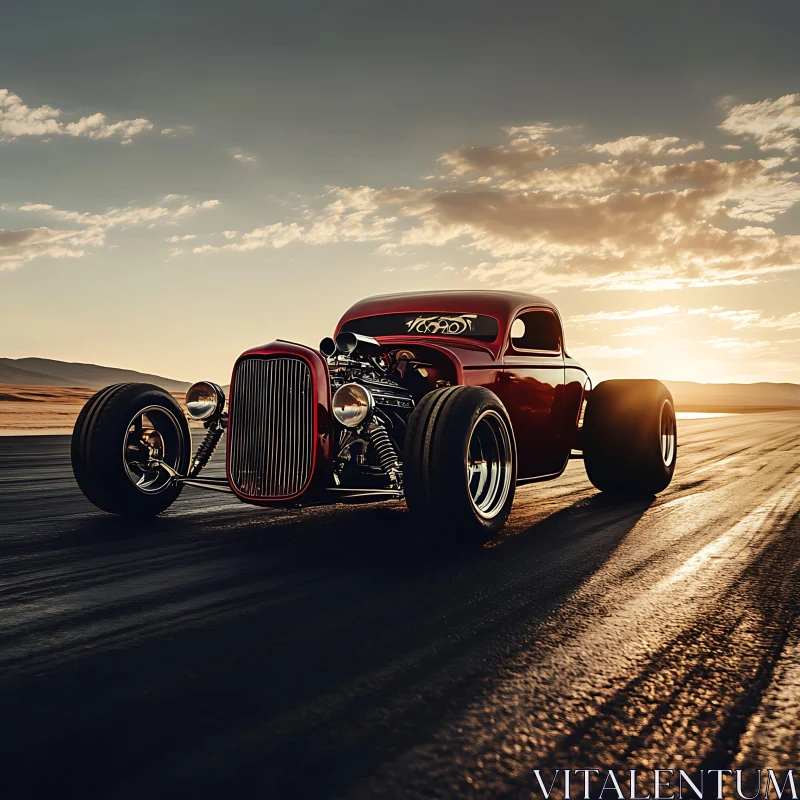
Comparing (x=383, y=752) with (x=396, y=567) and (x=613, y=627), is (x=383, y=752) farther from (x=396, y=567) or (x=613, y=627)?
(x=396, y=567)

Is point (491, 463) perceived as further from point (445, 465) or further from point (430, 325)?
point (430, 325)

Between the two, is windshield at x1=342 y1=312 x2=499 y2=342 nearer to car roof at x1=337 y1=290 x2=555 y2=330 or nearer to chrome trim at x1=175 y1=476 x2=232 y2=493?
car roof at x1=337 y1=290 x2=555 y2=330

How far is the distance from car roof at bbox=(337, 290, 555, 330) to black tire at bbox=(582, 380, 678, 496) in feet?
4.10

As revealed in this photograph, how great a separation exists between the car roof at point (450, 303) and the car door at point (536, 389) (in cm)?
14

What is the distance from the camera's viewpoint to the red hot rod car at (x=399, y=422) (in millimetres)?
5609

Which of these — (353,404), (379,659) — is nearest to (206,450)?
(353,404)

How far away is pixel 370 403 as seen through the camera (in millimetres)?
5648

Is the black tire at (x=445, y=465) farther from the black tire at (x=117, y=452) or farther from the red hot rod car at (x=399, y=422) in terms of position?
the black tire at (x=117, y=452)

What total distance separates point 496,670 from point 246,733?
1.03 m

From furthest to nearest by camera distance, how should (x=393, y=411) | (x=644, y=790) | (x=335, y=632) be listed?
(x=393, y=411) → (x=335, y=632) → (x=644, y=790)

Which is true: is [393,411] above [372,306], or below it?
below

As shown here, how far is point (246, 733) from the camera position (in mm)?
2426

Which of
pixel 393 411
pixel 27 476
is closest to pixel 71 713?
pixel 393 411

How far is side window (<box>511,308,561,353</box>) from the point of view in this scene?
846cm
